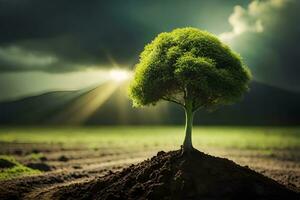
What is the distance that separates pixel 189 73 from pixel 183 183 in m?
5.81

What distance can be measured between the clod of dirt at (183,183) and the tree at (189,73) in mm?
1803

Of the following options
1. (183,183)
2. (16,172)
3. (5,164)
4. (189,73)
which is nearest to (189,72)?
(189,73)

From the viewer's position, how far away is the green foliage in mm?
26812

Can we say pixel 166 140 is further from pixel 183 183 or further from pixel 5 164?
pixel 183 183

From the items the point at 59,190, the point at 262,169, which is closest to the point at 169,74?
the point at 59,190

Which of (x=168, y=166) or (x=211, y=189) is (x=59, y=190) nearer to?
(x=168, y=166)

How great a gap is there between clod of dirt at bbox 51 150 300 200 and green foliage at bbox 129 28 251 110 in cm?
341

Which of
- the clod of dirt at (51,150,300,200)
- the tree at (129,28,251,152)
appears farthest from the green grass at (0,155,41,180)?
the tree at (129,28,251,152)

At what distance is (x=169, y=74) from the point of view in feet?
89.9

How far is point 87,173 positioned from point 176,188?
567 inches

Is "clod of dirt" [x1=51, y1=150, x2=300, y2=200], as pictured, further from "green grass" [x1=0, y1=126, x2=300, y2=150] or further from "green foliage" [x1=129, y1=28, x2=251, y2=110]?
"green grass" [x1=0, y1=126, x2=300, y2=150]

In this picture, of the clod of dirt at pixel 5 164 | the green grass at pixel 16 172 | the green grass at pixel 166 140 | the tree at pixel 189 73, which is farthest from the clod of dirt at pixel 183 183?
the green grass at pixel 166 140

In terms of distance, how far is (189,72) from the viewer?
2669cm

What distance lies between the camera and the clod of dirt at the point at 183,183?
1003 inches
